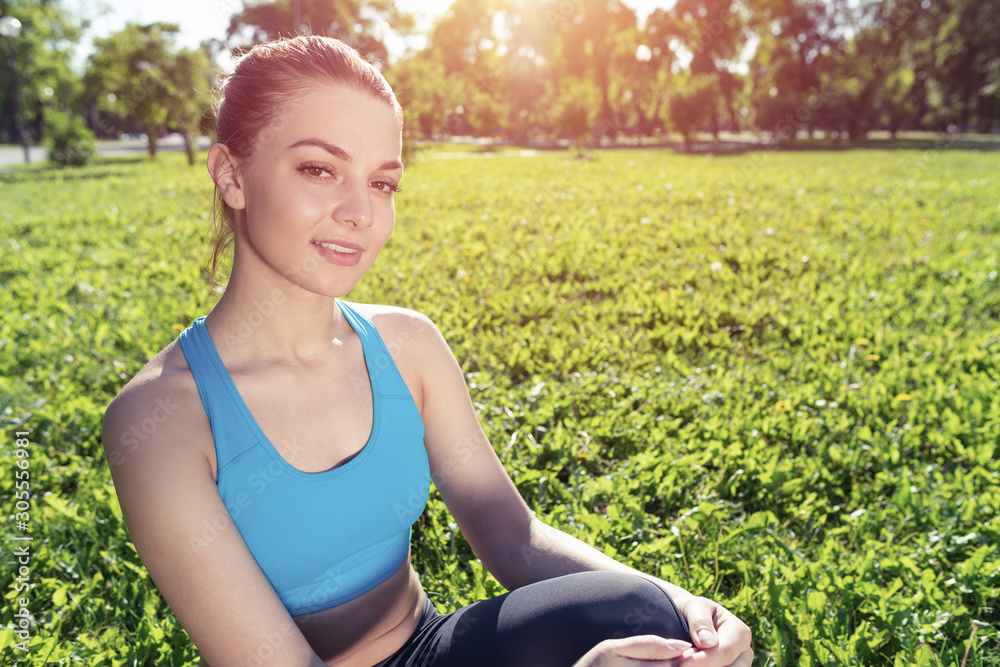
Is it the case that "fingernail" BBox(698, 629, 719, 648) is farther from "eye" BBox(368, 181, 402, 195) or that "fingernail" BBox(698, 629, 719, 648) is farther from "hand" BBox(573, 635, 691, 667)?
"eye" BBox(368, 181, 402, 195)

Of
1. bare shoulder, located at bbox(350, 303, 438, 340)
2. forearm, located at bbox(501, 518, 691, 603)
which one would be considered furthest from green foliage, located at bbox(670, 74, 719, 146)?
forearm, located at bbox(501, 518, 691, 603)

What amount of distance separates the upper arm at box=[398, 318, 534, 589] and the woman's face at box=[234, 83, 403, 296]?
1.30ft

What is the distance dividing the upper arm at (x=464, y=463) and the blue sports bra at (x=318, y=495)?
0.53 feet

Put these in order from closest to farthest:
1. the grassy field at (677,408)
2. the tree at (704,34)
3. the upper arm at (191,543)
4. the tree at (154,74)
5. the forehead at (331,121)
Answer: the upper arm at (191,543)
the forehead at (331,121)
the grassy field at (677,408)
the tree at (154,74)
the tree at (704,34)

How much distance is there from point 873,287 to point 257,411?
5.60 metres

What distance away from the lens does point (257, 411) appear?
1403 mm

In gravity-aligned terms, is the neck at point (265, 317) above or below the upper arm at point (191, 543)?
above

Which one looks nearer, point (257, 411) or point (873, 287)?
point (257, 411)

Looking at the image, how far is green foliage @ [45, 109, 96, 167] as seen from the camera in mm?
22703

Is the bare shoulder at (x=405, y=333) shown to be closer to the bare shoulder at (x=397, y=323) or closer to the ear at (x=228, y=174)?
the bare shoulder at (x=397, y=323)

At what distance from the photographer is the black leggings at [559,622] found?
1.34 metres

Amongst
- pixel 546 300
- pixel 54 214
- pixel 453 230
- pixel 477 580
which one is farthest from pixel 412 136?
pixel 477 580

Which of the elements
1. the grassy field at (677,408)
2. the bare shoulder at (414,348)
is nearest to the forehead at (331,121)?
the bare shoulder at (414,348)

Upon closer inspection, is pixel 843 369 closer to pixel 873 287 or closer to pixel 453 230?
pixel 873 287
